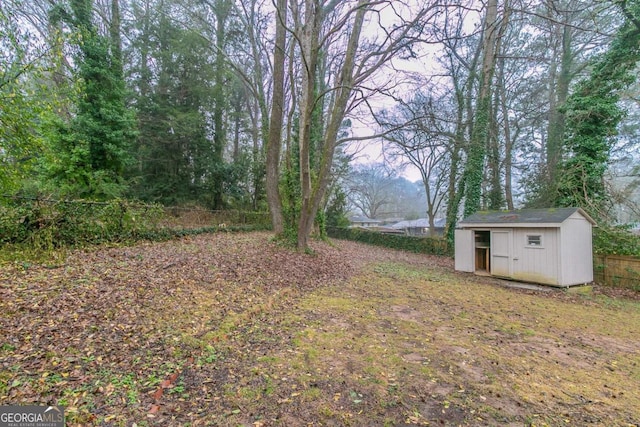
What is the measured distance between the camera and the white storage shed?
7816 millimetres

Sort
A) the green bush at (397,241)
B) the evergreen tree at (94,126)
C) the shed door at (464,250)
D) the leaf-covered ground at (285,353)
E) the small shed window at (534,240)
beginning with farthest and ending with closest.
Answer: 1. the green bush at (397,241)
2. the evergreen tree at (94,126)
3. the shed door at (464,250)
4. the small shed window at (534,240)
5. the leaf-covered ground at (285,353)

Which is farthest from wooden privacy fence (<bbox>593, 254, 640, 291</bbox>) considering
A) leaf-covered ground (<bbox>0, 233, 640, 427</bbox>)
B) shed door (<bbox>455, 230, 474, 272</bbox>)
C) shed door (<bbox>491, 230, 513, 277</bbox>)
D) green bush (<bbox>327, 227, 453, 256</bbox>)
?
green bush (<bbox>327, 227, 453, 256</bbox>)

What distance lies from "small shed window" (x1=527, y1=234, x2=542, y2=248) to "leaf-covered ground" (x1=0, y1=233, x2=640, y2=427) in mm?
2182

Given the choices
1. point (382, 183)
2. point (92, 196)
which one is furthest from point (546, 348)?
point (382, 183)

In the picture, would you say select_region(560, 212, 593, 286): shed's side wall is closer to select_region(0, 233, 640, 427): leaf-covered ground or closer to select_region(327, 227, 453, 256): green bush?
select_region(0, 233, 640, 427): leaf-covered ground

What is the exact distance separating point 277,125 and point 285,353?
8.02 m

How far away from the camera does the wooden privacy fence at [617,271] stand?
A: 832 cm

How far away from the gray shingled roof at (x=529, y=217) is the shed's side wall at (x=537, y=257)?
0.82ft

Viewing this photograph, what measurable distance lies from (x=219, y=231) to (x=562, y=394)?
13.1 meters

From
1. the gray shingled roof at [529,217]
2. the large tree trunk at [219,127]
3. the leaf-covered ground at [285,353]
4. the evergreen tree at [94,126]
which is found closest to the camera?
the leaf-covered ground at [285,353]

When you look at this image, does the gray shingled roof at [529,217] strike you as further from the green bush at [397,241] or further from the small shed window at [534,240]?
the green bush at [397,241]

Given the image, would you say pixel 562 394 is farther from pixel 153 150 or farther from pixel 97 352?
pixel 153 150

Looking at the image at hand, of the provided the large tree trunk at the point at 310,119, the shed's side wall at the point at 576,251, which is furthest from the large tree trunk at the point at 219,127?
the shed's side wall at the point at 576,251

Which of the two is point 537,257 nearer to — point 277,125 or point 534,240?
point 534,240
